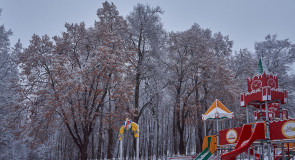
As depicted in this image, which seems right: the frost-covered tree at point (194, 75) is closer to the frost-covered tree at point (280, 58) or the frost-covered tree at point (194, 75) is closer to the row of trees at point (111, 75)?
the row of trees at point (111, 75)

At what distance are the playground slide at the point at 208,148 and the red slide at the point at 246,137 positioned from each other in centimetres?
500

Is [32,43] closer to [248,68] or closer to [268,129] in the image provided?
[268,129]

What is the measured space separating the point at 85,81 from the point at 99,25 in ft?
18.5

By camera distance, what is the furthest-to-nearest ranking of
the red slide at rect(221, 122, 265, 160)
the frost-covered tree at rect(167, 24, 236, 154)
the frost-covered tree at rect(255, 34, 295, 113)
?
the frost-covered tree at rect(255, 34, 295, 113) → the frost-covered tree at rect(167, 24, 236, 154) → the red slide at rect(221, 122, 265, 160)

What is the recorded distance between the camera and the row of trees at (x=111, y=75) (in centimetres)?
1873

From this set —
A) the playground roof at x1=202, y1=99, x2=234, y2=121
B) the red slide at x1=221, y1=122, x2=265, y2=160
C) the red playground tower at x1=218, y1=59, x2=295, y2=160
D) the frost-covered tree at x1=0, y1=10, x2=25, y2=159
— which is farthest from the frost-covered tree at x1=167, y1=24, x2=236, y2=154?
the frost-covered tree at x1=0, y1=10, x2=25, y2=159

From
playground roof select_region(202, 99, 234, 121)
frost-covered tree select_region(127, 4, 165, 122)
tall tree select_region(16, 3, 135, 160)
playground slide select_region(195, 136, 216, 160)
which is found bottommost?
playground slide select_region(195, 136, 216, 160)

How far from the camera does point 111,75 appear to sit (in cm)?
2175

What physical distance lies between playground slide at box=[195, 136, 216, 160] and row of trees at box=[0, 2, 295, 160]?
234 inches

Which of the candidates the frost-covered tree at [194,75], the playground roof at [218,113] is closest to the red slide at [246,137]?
the playground roof at [218,113]

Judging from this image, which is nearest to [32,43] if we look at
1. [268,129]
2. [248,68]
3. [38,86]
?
[38,86]

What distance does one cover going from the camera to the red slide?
1073cm

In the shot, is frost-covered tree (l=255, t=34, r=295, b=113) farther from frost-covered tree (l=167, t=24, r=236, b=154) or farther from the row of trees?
frost-covered tree (l=167, t=24, r=236, b=154)

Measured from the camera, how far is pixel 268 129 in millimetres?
10906
